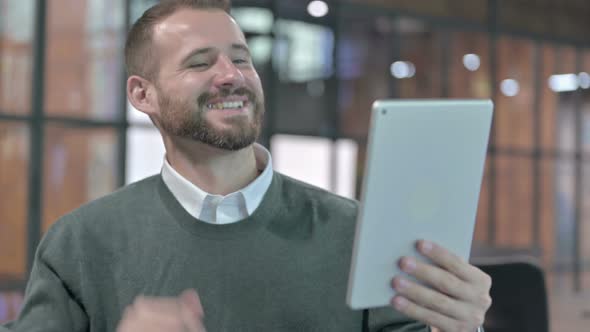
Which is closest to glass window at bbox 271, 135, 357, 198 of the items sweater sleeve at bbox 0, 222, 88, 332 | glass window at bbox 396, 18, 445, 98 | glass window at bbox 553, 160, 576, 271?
glass window at bbox 396, 18, 445, 98

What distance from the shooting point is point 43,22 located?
26.8ft

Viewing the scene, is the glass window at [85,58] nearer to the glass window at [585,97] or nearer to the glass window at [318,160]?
the glass window at [318,160]

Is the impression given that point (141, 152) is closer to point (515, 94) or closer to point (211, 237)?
point (211, 237)

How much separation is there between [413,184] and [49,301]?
96 centimetres

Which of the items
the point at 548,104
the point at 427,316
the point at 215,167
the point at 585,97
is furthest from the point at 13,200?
the point at 585,97

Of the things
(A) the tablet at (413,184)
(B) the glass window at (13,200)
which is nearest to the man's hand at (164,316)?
(A) the tablet at (413,184)

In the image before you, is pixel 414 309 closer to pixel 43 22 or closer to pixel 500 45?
pixel 43 22

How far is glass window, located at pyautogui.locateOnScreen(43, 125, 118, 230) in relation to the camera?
819 centimetres

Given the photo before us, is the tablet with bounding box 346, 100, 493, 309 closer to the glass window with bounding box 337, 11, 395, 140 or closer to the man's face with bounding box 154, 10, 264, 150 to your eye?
the man's face with bounding box 154, 10, 264, 150

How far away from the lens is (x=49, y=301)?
6.24 ft

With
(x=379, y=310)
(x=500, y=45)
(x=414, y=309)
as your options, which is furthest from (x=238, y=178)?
(x=500, y=45)

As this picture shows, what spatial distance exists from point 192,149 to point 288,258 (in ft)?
1.36

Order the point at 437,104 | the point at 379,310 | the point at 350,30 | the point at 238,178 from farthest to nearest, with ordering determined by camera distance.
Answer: the point at 350,30 → the point at 238,178 → the point at 379,310 → the point at 437,104

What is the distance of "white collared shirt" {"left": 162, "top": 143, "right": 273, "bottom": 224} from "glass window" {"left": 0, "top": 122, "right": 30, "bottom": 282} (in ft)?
20.8
